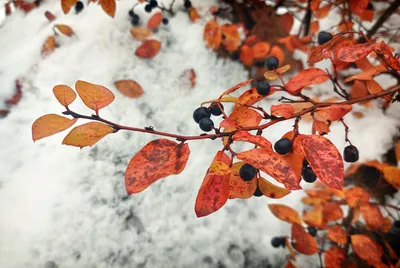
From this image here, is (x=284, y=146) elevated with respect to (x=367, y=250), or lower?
elevated

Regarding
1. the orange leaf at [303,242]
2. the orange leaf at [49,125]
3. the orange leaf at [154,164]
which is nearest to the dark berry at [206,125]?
the orange leaf at [154,164]

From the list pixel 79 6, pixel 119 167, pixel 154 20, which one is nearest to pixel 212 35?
pixel 154 20

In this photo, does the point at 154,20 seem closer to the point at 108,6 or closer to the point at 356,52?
the point at 108,6

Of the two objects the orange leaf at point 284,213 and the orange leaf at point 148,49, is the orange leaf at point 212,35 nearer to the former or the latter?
the orange leaf at point 148,49

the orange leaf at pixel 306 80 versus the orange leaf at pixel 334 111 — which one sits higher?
the orange leaf at pixel 306 80

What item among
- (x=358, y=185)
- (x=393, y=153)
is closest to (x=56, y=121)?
(x=358, y=185)

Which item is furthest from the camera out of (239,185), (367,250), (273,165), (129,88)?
(129,88)
